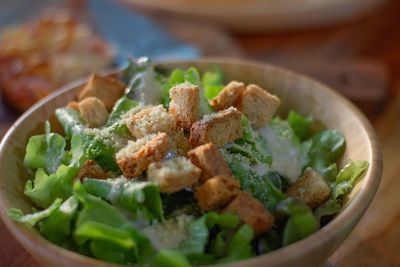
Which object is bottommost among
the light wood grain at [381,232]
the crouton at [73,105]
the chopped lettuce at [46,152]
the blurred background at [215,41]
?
the light wood grain at [381,232]

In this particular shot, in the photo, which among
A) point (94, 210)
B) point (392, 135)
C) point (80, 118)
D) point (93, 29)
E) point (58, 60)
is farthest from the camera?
point (93, 29)

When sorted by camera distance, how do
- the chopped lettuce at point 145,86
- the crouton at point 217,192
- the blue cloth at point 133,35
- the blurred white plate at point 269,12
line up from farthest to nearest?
1. the blurred white plate at point 269,12
2. the blue cloth at point 133,35
3. the chopped lettuce at point 145,86
4. the crouton at point 217,192

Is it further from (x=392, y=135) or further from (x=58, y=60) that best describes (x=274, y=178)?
(x=58, y=60)

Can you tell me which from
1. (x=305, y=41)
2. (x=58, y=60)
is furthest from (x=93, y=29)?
(x=305, y=41)

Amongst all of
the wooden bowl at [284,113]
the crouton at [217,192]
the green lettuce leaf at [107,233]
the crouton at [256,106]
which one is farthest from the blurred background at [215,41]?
the green lettuce leaf at [107,233]

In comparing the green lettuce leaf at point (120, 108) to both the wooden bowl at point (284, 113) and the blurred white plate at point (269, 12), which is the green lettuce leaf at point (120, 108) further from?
the blurred white plate at point (269, 12)

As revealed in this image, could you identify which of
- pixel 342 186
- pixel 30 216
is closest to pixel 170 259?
pixel 30 216
